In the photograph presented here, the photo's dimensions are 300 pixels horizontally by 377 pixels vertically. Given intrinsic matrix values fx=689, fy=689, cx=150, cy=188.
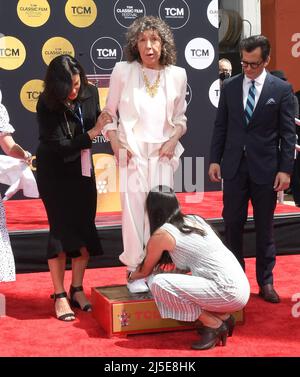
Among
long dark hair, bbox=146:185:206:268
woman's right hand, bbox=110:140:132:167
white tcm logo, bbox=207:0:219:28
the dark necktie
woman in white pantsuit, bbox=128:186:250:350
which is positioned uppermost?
white tcm logo, bbox=207:0:219:28

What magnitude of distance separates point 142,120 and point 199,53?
387 centimetres

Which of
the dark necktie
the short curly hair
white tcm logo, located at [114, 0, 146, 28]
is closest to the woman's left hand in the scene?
the short curly hair

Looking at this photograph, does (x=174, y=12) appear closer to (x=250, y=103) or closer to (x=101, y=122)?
(x=250, y=103)

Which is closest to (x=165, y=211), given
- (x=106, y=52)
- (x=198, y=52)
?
(x=106, y=52)

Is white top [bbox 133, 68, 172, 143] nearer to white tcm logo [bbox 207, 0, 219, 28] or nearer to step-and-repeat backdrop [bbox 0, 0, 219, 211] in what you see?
step-and-repeat backdrop [bbox 0, 0, 219, 211]

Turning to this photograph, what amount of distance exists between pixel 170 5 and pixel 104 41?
80 centimetres

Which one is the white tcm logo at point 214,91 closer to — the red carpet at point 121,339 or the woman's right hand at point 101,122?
the red carpet at point 121,339

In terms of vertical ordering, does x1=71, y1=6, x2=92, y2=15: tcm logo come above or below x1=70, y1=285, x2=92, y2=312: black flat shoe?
above

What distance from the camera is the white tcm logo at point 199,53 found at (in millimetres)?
7195

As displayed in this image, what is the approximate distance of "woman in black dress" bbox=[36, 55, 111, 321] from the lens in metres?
3.56

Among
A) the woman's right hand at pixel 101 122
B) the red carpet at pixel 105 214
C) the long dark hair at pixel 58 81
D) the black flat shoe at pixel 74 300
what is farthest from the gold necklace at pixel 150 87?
the red carpet at pixel 105 214

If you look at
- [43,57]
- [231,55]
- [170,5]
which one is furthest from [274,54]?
[43,57]

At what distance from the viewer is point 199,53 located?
723 centimetres

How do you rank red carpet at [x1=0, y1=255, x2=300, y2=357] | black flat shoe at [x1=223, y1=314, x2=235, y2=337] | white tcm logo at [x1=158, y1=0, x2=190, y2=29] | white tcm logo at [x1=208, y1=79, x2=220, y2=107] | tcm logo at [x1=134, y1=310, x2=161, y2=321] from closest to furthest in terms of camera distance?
red carpet at [x1=0, y1=255, x2=300, y2=357], black flat shoe at [x1=223, y1=314, x2=235, y2=337], tcm logo at [x1=134, y1=310, x2=161, y2=321], white tcm logo at [x1=158, y1=0, x2=190, y2=29], white tcm logo at [x1=208, y1=79, x2=220, y2=107]
